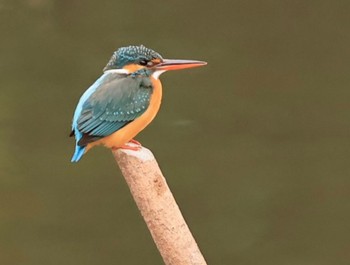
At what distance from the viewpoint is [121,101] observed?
1.54 metres

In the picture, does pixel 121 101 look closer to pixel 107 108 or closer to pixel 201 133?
pixel 107 108

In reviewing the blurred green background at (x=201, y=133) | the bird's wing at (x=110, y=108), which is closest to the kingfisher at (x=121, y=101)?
the bird's wing at (x=110, y=108)

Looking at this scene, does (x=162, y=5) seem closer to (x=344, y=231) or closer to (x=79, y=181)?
(x=79, y=181)

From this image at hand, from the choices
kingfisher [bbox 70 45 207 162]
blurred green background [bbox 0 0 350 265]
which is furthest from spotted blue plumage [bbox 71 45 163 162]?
blurred green background [bbox 0 0 350 265]

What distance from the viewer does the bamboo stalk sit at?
58.8 inches

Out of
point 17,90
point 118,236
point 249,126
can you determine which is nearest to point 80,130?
point 118,236

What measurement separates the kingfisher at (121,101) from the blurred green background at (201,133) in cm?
172

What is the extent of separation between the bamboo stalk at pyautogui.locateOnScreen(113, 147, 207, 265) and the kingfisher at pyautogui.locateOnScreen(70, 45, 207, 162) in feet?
0.13

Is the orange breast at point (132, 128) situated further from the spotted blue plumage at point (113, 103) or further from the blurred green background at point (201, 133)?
the blurred green background at point (201, 133)

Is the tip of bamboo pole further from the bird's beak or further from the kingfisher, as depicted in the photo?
the bird's beak

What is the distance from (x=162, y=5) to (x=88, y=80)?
904 millimetres

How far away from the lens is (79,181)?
11.7 ft

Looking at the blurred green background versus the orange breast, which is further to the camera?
the blurred green background

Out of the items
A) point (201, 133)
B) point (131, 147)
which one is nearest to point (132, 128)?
point (131, 147)
